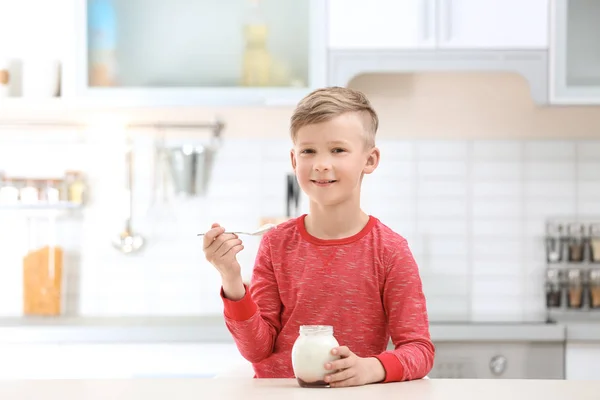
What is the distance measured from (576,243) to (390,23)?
3.23ft

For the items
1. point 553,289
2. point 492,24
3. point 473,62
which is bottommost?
point 553,289

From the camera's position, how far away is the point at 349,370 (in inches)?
45.6

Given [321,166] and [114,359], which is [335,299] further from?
[114,359]

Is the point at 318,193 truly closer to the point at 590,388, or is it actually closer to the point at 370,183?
the point at 590,388

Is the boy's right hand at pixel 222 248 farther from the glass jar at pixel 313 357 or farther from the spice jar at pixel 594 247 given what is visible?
the spice jar at pixel 594 247

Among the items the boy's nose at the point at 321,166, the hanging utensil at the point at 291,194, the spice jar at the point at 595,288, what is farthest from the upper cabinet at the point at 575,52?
the boy's nose at the point at 321,166

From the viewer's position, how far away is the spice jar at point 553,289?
9.53ft

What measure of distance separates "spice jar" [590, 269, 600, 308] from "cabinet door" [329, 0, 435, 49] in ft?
3.13

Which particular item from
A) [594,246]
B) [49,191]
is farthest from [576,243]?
[49,191]

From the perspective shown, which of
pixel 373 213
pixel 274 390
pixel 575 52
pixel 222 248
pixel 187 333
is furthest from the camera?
pixel 373 213

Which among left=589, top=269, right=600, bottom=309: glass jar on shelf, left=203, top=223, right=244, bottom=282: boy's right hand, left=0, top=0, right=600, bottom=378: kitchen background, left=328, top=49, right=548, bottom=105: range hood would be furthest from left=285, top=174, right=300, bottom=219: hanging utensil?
left=203, top=223, right=244, bottom=282: boy's right hand

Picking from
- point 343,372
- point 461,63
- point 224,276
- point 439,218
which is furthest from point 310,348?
point 439,218

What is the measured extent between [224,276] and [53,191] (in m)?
1.82

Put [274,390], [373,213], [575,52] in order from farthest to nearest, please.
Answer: [373,213] → [575,52] → [274,390]
